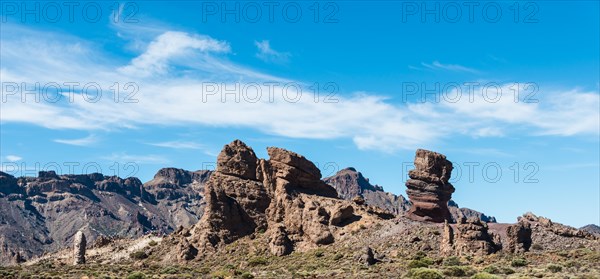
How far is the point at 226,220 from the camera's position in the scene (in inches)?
3346

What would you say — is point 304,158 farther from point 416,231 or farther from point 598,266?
point 598,266

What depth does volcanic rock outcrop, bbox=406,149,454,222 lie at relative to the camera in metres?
81.2

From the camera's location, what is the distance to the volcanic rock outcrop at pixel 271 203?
80000mm

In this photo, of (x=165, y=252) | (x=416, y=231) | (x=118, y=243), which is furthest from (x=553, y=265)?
(x=118, y=243)

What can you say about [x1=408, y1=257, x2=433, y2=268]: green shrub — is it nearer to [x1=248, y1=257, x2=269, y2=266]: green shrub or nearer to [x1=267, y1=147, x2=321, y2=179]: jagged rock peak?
[x1=248, y1=257, x2=269, y2=266]: green shrub

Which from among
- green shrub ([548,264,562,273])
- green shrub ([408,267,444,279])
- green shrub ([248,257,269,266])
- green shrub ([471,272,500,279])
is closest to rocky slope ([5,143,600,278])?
green shrub ([548,264,562,273])

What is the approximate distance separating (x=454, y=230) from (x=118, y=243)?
5449 centimetres

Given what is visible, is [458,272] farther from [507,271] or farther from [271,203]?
[271,203]

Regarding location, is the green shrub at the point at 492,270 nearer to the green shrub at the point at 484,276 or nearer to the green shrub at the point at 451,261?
the green shrub at the point at 484,276

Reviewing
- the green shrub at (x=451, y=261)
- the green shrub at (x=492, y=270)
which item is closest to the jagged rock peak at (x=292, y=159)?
the green shrub at (x=451, y=261)

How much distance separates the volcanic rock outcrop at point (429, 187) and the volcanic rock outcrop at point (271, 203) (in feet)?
26.6

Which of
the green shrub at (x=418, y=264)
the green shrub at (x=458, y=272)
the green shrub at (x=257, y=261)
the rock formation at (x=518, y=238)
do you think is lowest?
the green shrub at (x=257, y=261)

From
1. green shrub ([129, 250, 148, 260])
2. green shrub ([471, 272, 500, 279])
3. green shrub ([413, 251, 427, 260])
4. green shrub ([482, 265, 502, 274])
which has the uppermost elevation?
green shrub ([471, 272, 500, 279])

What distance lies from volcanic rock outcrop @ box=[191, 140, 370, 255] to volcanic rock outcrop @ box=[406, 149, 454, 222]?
8117mm
